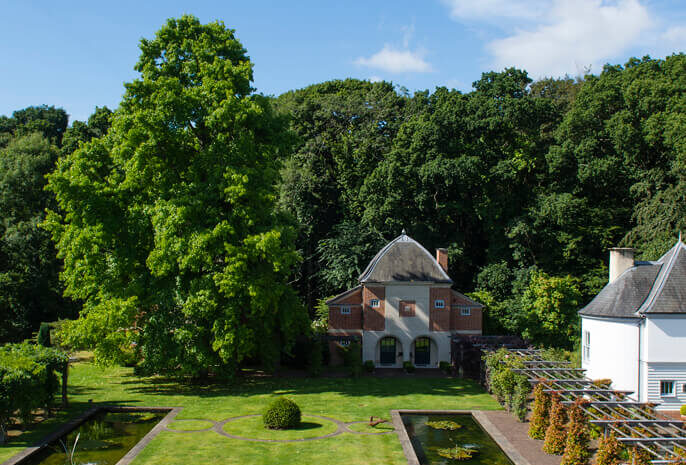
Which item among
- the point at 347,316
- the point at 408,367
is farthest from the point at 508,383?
the point at 347,316

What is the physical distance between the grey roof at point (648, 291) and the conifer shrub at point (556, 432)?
8007mm

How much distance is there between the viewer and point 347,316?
3762cm

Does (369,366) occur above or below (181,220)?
below

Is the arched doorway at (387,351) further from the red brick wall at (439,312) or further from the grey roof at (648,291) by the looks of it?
the grey roof at (648,291)

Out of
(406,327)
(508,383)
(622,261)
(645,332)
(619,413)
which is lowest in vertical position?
(508,383)

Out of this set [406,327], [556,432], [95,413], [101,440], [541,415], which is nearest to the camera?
[556,432]

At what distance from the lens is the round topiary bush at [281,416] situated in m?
22.4

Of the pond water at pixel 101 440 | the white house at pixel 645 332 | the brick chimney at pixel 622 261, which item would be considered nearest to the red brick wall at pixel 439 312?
the white house at pixel 645 332

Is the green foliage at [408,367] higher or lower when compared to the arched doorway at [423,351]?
lower

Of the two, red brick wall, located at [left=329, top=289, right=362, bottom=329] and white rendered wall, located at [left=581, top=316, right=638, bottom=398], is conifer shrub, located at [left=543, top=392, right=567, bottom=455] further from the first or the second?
red brick wall, located at [left=329, top=289, right=362, bottom=329]

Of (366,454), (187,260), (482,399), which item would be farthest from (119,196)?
(482,399)

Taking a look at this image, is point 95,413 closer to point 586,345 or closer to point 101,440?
point 101,440

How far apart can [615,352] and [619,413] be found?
8085 mm

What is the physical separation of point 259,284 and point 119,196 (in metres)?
8.47
